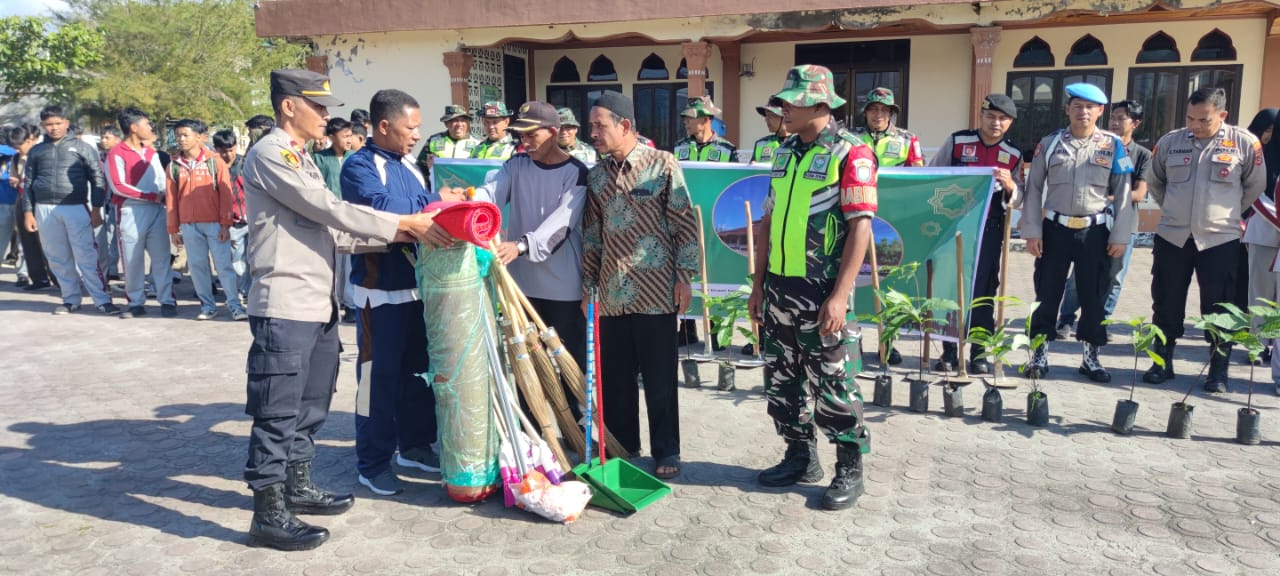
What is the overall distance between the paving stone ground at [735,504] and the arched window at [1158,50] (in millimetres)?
8883

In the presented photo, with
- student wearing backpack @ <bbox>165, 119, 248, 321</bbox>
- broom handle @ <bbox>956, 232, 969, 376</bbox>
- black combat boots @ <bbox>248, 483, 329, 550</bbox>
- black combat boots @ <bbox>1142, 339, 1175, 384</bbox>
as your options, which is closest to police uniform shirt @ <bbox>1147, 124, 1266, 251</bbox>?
black combat boots @ <bbox>1142, 339, 1175, 384</bbox>

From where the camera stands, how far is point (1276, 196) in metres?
5.42

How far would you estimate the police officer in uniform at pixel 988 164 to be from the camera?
569 cm

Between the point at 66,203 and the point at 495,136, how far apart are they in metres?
4.28

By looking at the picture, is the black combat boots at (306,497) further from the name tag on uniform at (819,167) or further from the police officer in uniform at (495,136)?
the police officer in uniform at (495,136)

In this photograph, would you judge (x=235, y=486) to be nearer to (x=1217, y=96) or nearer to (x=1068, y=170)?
(x=1068, y=170)

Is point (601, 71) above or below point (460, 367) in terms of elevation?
above

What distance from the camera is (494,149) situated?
7.75 metres

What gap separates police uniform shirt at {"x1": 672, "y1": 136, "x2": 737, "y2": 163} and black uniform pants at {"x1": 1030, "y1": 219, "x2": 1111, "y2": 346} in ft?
8.25

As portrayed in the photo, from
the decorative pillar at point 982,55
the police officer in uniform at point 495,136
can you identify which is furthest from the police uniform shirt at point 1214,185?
the decorative pillar at point 982,55

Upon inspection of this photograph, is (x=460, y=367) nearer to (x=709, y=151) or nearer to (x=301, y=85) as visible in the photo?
(x=301, y=85)

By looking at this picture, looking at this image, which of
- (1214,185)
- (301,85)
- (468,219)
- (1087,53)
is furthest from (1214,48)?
(301,85)

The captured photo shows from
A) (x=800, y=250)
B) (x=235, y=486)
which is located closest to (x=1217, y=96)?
(x=800, y=250)

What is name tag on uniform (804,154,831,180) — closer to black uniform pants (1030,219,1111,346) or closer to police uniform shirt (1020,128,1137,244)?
police uniform shirt (1020,128,1137,244)
